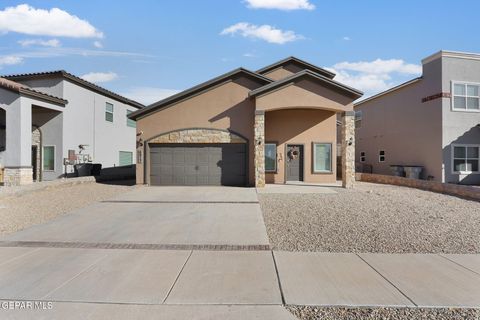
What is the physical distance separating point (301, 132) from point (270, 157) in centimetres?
230

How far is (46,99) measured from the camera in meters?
17.9

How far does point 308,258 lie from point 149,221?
481 centimetres

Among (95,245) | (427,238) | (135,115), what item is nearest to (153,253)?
(95,245)

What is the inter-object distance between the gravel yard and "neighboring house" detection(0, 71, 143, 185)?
3212 millimetres

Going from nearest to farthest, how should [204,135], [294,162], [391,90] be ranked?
[204,135] < [294,162] < [391,90]

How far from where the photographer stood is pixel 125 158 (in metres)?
27.6

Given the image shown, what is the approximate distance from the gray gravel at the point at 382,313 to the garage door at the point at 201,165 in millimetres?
13302

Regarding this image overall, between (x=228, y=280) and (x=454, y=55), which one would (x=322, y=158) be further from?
(x=228, y=280)

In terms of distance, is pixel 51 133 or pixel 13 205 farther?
pixel 51 133

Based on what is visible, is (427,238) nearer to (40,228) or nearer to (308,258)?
(308,258)

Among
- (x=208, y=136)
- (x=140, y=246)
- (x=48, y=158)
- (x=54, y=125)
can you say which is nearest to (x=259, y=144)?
(x=208, y=136)

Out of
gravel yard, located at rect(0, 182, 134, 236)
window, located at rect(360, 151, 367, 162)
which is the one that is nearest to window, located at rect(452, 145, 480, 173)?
window, located at rect(360, 151, 367, 162)

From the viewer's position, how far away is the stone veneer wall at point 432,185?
13.0 metres

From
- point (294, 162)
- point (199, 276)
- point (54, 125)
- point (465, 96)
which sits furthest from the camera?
point (54, 125)
